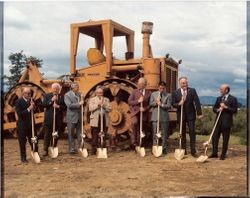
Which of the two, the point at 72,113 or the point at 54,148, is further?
the point at 72,113

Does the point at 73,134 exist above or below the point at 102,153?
above

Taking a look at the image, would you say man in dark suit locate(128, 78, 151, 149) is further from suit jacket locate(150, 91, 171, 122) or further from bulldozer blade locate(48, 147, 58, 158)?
bulldozer blade locate(48, 147, 58, 158)

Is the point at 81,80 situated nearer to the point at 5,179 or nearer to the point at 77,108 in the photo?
the point at 77,108

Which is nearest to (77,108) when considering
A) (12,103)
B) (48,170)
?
(48,170)

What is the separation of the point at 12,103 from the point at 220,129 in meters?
5.89

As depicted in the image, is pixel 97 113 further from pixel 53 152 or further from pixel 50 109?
pixel 53 152

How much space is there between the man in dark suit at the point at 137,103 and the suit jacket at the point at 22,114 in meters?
2.10

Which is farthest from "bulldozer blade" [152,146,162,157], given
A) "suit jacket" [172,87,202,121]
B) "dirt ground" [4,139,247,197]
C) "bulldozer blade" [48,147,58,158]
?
"bulldozer blade" [48,147,58,158]

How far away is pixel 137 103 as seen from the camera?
29.6 ft

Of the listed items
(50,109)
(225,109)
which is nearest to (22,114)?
(50,109)

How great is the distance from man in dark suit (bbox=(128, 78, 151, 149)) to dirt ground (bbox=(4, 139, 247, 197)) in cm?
46

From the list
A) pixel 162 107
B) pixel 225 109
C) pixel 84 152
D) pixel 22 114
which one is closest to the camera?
pixel 22 114

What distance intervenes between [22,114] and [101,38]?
141 inches

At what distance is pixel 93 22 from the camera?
10.2 metres
